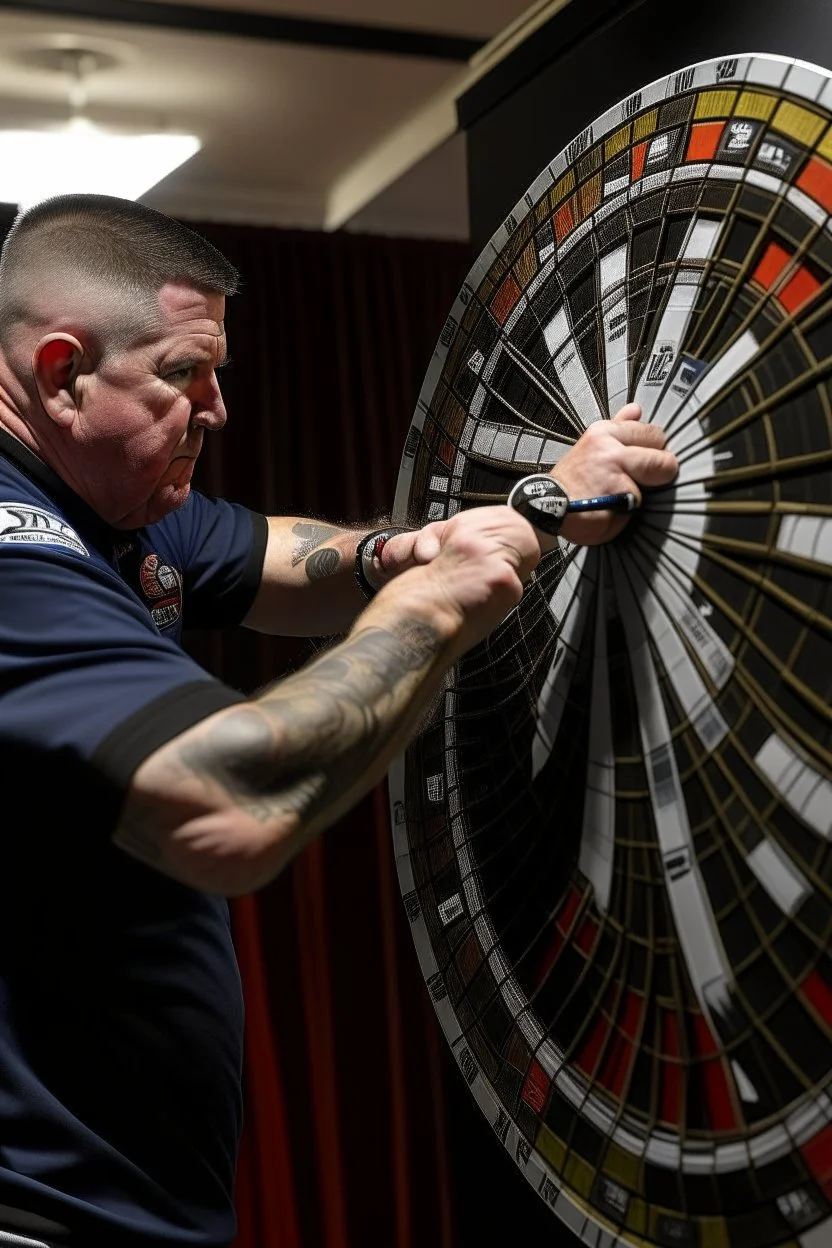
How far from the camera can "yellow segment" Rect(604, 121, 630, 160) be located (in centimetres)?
119

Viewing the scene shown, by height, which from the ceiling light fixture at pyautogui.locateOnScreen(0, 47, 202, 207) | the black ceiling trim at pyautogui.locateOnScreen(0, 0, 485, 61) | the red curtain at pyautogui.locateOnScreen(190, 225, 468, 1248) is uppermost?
the black ceiling trim at pyautogui.locateOnScreen(0, 0, 485, 61)

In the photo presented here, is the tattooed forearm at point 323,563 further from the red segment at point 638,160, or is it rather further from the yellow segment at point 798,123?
the yellow segment at point 798,123

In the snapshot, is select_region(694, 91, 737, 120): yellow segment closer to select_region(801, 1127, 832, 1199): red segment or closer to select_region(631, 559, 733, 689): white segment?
select_region(631, 559, 733, 689): white segment

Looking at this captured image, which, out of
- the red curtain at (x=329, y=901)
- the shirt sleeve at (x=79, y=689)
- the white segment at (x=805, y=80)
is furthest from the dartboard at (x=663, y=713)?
the red curtain at (x=329, y=901)

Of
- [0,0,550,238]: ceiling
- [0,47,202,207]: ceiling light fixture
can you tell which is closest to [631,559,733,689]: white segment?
[0,0,550,238]: ceiling

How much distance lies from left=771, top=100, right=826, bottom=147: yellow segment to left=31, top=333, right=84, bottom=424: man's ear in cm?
58

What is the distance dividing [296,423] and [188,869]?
252 cm

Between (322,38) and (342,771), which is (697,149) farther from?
(322,38)

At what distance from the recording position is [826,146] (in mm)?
943

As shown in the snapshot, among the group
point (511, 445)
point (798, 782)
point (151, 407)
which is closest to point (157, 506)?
point (151, 407)

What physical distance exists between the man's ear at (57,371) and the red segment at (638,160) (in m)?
0.48

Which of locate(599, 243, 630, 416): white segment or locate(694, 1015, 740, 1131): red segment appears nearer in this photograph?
locate(694, 1015, 740, 1131): red segment

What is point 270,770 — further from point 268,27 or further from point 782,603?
point 268,27

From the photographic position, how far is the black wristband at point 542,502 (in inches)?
44.1
